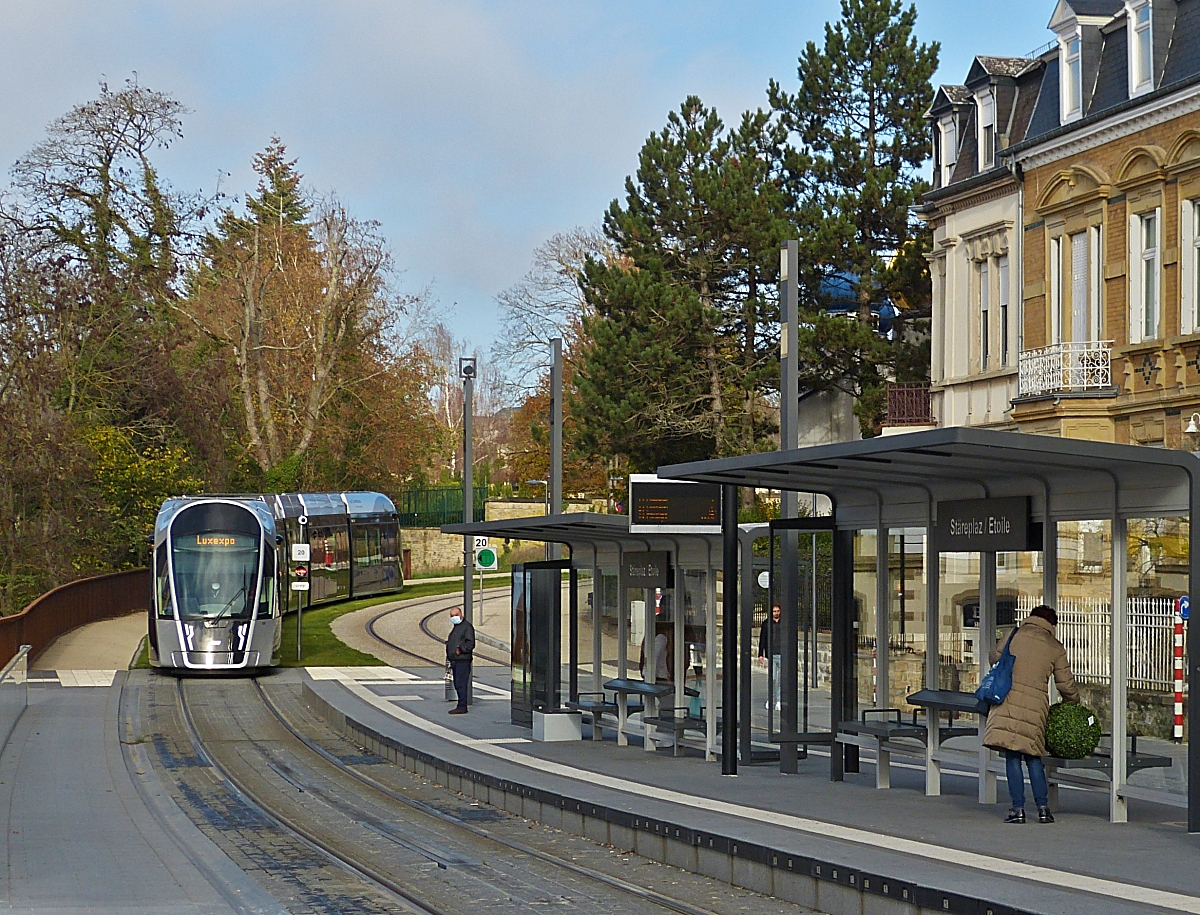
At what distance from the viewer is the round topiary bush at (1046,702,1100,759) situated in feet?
39.3

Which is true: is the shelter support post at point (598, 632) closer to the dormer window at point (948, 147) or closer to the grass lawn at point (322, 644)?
the grass lawn at point (322, 644)

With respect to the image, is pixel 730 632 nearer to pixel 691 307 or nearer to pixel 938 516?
pixel 938 516

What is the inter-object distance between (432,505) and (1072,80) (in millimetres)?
53046

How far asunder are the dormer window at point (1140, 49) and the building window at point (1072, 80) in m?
1.77

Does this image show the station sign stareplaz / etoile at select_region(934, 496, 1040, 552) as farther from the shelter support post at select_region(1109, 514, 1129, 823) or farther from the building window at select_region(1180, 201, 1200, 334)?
the building window at select_region(1180, 201, 1200, 334)

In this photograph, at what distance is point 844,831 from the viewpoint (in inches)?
464

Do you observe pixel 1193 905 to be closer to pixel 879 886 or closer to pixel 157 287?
pixel 879 886

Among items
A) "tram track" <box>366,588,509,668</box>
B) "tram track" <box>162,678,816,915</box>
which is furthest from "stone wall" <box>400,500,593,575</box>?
"tram track" <box>162,678,816,915</box>

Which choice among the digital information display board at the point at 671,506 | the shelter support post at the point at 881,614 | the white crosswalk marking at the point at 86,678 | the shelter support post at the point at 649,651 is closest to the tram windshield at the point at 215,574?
the white crosswalk marking at the point at 86,678

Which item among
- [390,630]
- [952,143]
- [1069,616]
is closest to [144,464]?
[390,630]

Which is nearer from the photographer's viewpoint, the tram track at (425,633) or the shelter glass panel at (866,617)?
the shelter glass panel at (866,617)

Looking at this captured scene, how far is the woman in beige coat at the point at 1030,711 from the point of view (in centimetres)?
1199

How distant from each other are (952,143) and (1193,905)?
2930cm

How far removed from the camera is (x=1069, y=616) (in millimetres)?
12648
